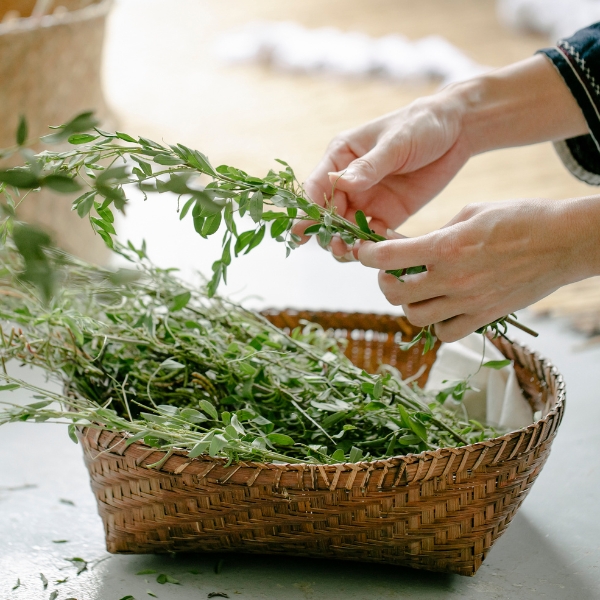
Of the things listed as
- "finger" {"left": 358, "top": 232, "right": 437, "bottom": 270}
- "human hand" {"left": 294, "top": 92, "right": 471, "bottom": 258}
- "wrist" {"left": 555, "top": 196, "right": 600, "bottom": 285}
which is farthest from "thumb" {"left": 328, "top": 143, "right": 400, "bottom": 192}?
"wrist" {"left": 555, "top": 196, "right": 600, "bottom": 285}

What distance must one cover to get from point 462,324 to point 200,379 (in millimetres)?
287

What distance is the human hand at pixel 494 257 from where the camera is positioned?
724mm

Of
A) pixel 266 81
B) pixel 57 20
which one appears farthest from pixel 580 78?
pixel 266 81

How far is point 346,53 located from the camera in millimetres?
3852

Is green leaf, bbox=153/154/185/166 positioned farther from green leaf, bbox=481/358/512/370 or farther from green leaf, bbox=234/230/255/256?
green leaf, bbox=481/358/512/370

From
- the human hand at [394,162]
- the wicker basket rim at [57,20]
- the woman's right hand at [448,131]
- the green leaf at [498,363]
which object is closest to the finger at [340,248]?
the human hand at [394,162]

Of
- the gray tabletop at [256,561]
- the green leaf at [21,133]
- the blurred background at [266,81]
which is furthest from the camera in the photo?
the blurred background at [266,81]

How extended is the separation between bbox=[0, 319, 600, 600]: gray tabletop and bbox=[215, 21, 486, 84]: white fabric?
2.78 meters

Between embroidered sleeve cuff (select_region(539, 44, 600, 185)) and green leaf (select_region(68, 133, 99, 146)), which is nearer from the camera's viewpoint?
green leaf (select_region(68, 133, 99, 146))

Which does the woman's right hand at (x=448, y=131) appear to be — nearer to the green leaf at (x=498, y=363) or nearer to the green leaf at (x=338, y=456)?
the green leaf at (x=498, y=363)

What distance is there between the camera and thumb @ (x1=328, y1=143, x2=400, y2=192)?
32.8 inches

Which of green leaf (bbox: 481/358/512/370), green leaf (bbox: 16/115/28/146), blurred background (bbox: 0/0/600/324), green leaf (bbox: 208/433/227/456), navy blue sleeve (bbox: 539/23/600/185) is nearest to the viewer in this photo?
green leaf (bbox: 16/115/28/146)

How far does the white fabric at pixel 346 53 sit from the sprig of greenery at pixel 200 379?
2783 mm

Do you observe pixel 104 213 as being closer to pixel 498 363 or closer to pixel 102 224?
pixel 102 224
